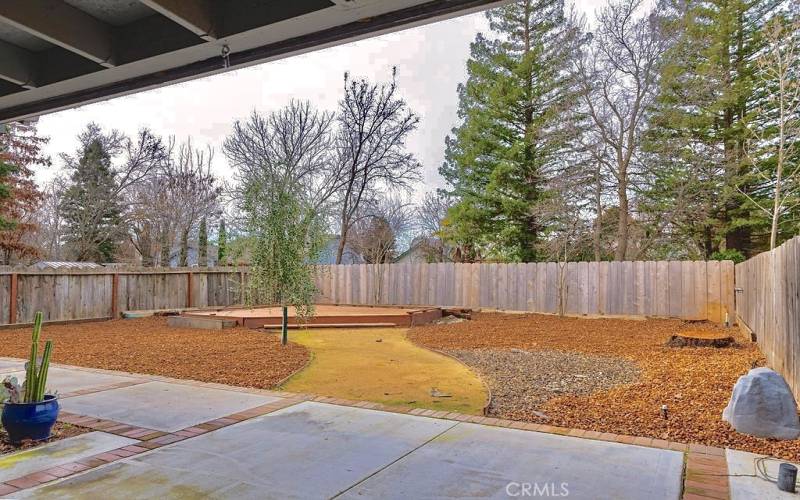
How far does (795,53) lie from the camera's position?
12359 mm

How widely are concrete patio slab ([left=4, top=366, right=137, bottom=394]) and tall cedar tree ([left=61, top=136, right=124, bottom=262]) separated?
1802 cm

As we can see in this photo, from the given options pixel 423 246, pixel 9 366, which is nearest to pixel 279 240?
pixel 9 366

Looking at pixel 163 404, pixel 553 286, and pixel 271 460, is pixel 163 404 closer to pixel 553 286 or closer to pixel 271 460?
pixel 271 460

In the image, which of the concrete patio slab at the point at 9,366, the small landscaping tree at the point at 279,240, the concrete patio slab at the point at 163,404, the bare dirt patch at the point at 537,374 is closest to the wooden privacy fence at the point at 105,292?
the small landscaping tree at the point at 279,240

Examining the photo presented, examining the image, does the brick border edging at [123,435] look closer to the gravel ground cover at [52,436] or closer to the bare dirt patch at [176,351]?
the gravel ground cover at [52,436]

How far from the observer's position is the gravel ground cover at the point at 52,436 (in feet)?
10.8

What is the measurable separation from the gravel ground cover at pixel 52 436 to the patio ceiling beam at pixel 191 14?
2.78 metres

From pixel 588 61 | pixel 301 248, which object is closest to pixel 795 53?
pixel 588 61

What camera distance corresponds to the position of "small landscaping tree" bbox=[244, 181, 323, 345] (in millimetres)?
8070

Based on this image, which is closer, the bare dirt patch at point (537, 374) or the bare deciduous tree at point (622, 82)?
the bare dirt patch at point (537, 374)

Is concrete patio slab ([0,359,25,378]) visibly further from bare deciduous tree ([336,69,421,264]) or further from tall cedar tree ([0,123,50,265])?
bare deciduous tree ([336,69,421,264])

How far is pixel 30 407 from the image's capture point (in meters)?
3.38

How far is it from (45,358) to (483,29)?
19.1 metres

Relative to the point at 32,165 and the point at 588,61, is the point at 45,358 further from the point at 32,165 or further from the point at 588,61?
the point at 32,165
